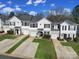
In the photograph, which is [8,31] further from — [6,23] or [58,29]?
[58,29]

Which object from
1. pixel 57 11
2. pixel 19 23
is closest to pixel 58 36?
pixel 19 23

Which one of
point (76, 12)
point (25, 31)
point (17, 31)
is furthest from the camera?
point (76, 12)

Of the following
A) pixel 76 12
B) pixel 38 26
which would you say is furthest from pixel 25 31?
pixel 76 12

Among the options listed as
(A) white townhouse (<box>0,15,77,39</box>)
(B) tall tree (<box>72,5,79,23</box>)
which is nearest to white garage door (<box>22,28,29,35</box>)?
(A) white townhouse (<box>0,15,77,39</box>)

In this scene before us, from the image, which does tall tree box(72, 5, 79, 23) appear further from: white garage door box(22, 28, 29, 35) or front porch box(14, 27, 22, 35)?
front porch box(14, 27, 22, 35)

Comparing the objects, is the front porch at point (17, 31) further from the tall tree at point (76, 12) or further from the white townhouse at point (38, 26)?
the tall tree at point (76, 12)

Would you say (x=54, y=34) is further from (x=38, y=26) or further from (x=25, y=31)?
(x=25, y=31)

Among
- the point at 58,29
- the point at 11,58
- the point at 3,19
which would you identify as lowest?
the point at 11,58

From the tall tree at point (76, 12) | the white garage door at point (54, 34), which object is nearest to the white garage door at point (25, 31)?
the white garage door at point (54, 34)
